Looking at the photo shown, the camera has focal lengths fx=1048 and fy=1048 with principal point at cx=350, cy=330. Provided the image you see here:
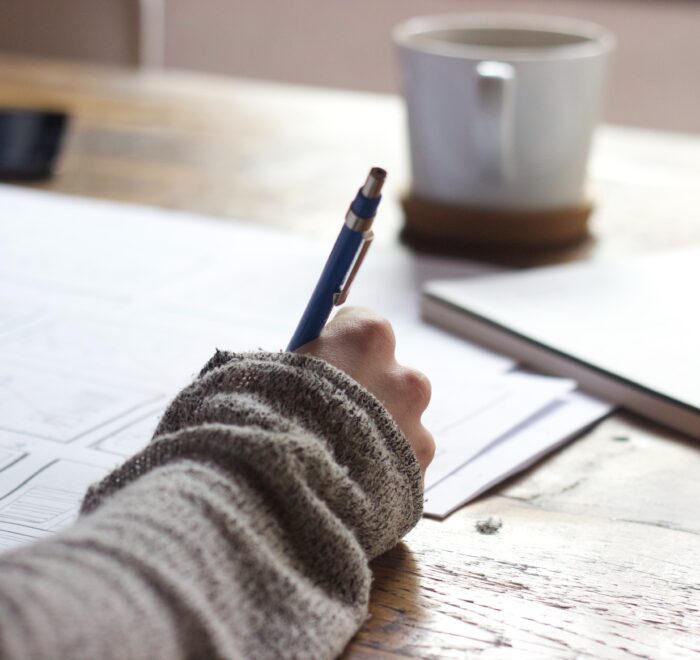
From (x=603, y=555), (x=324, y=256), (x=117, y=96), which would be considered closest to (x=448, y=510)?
(x=603, y=555)

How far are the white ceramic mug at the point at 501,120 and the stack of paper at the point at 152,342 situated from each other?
8 centimetres

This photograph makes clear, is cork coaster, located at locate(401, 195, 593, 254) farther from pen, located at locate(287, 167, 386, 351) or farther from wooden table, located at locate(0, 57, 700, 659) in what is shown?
pen, located at locate(287, 167, 386, 351)

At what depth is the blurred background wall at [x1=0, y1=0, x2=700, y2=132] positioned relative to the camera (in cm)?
200

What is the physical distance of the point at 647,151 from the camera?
3.76 feet

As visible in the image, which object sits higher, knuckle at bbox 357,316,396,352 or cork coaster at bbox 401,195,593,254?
knuckle at bbox 357,316,396,352

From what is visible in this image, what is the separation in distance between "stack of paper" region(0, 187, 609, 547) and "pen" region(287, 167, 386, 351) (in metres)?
0.09

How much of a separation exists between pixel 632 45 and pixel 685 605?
192 cm

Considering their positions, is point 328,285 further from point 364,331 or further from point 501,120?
point 501,120

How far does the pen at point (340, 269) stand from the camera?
418mm

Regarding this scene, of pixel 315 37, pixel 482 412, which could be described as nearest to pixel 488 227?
pixel 482 412

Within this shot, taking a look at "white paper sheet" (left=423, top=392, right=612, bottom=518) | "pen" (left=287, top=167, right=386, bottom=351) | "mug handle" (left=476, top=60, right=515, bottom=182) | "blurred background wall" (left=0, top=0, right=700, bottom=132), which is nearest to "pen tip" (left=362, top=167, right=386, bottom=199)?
"pen" (left=287, top=167, right=386, bottom=351)

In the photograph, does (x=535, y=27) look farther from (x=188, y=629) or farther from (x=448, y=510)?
(x=188, y=629)

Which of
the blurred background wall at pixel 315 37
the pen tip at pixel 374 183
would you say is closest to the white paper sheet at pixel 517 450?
the pen tip at pixel 374 183

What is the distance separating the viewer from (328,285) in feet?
1.42
